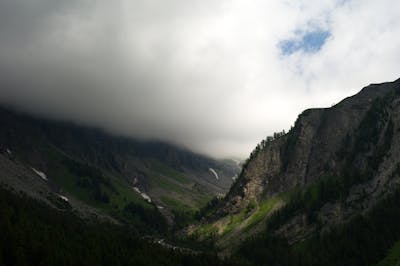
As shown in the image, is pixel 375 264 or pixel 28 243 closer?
pixel 28 243

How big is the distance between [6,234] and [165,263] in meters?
62.7

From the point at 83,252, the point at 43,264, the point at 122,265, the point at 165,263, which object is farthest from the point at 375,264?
the point at 43,264

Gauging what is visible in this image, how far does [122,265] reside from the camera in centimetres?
17725

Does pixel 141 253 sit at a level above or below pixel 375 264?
below

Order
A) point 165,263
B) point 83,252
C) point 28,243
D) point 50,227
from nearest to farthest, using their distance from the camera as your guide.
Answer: point 28,243, point 83,252, point 165,263, point 50,227

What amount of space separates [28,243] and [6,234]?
935 cm

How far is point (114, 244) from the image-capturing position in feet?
643

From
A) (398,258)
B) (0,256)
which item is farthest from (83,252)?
(398,258)

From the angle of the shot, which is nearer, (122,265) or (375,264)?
(122,265)

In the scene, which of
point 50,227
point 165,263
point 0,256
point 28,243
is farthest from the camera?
point 50,227

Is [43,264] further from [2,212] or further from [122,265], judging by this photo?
[2,212]

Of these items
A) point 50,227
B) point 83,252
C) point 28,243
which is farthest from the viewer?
point 50,227

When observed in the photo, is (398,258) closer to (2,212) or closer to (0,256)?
(0,256)

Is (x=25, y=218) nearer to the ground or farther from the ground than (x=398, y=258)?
nearer to the ground
